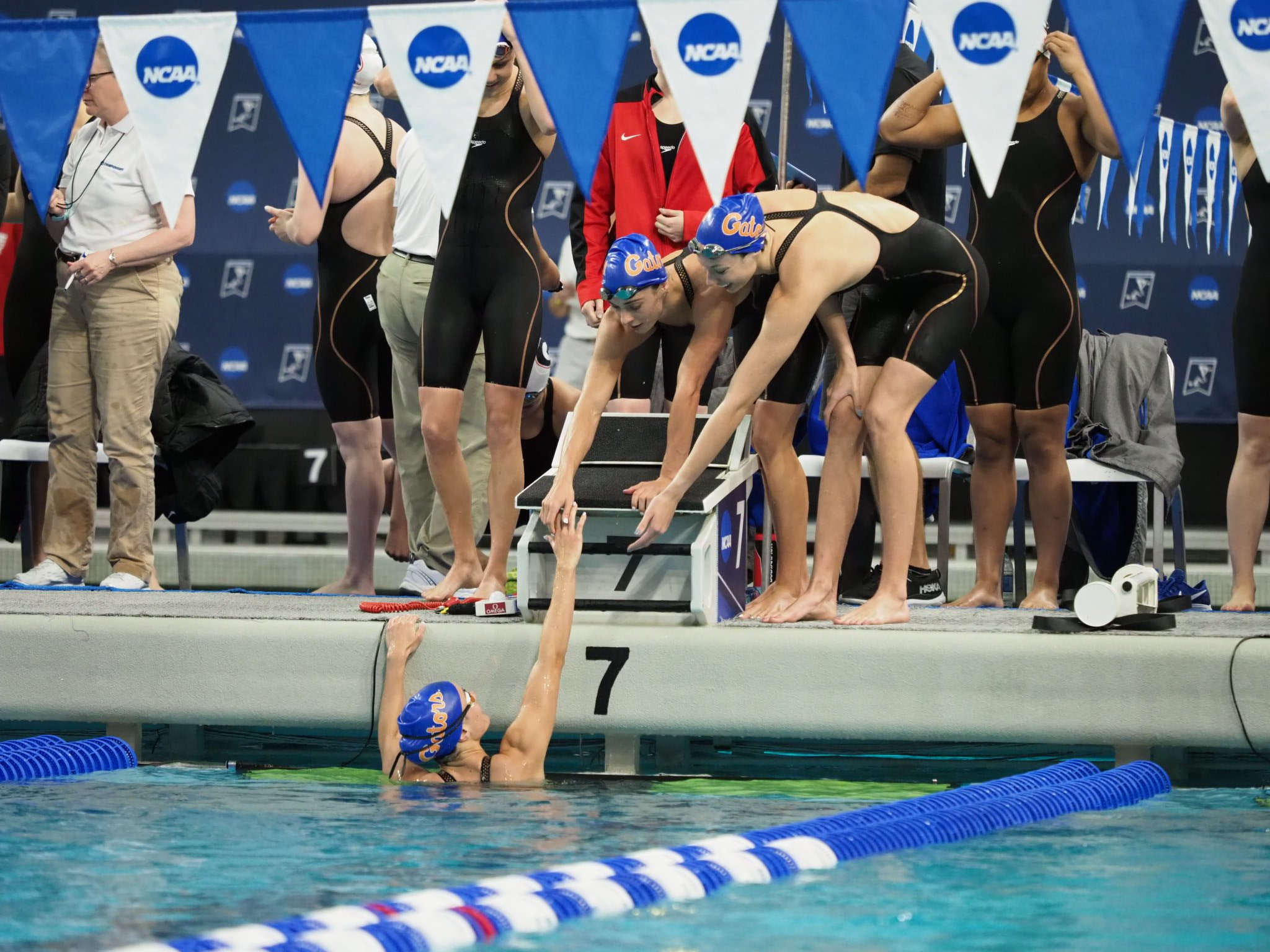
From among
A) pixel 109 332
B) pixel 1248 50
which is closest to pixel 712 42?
pixel 1248 50

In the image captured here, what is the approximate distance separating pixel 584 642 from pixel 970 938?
188 cm

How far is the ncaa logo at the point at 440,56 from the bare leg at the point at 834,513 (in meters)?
1.49

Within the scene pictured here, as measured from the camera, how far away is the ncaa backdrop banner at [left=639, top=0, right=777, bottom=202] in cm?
458

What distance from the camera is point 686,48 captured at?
462 cm

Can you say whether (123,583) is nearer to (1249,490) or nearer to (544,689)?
(544,689)

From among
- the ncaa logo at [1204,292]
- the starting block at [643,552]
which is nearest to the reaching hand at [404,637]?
the starting block at [643,552]

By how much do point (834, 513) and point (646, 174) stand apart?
4.53 feet

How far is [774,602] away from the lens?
16.3 feet

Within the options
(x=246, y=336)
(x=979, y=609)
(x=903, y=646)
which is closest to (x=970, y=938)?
(x=903, y=646)

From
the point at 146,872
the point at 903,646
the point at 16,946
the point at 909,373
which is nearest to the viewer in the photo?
the point at 16,946

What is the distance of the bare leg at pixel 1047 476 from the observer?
5.17m

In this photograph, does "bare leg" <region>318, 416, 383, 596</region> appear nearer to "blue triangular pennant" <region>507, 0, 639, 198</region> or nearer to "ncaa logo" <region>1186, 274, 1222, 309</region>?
"blue triangular pennant" <region>507, 0, 639, 198</region>

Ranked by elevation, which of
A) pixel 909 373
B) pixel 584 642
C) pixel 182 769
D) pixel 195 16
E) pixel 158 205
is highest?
pixel 195 16

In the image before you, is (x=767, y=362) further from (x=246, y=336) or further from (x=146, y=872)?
(x=246, y=336)
